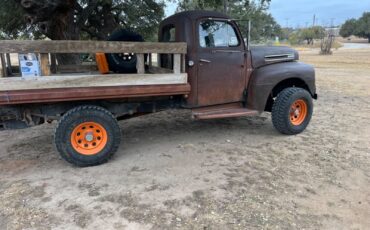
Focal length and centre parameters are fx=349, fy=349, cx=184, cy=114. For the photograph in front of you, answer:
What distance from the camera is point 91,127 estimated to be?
179 inches

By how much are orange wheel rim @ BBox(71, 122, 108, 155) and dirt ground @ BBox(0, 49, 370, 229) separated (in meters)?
0.25

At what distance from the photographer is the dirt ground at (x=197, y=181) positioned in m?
3.31

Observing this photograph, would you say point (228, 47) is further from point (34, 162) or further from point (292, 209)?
point (34, 162)

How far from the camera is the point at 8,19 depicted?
8477mm

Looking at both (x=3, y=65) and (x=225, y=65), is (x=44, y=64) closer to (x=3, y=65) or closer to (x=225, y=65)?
(x=3, y=65)

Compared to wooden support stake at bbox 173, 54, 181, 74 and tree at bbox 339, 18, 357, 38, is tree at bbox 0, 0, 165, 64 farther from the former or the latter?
tree at bbox 339, 18, 357, 38

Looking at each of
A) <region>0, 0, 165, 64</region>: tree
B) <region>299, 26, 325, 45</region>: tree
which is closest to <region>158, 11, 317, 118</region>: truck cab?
<region>0, 0, 165, 64</region>: tree

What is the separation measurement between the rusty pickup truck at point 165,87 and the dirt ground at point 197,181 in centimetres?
43

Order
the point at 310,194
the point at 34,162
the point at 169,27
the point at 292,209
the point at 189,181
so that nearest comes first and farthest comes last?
the point at 292,209, the point at 310,194, the point at 189,181, the point at 34,162, the point at 169,27

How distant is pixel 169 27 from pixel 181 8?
174 inches

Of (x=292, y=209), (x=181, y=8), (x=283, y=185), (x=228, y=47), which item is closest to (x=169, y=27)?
(x=228, y=47)

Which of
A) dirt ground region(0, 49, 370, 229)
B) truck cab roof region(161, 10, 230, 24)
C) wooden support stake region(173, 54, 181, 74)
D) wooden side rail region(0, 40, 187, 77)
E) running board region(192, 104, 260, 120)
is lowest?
dirt ground region(0, 49, 370, 229)

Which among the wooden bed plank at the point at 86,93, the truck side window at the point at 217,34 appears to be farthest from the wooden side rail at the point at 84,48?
the truck side window at the point at 217,34

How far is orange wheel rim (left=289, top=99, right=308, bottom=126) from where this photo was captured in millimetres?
5957
